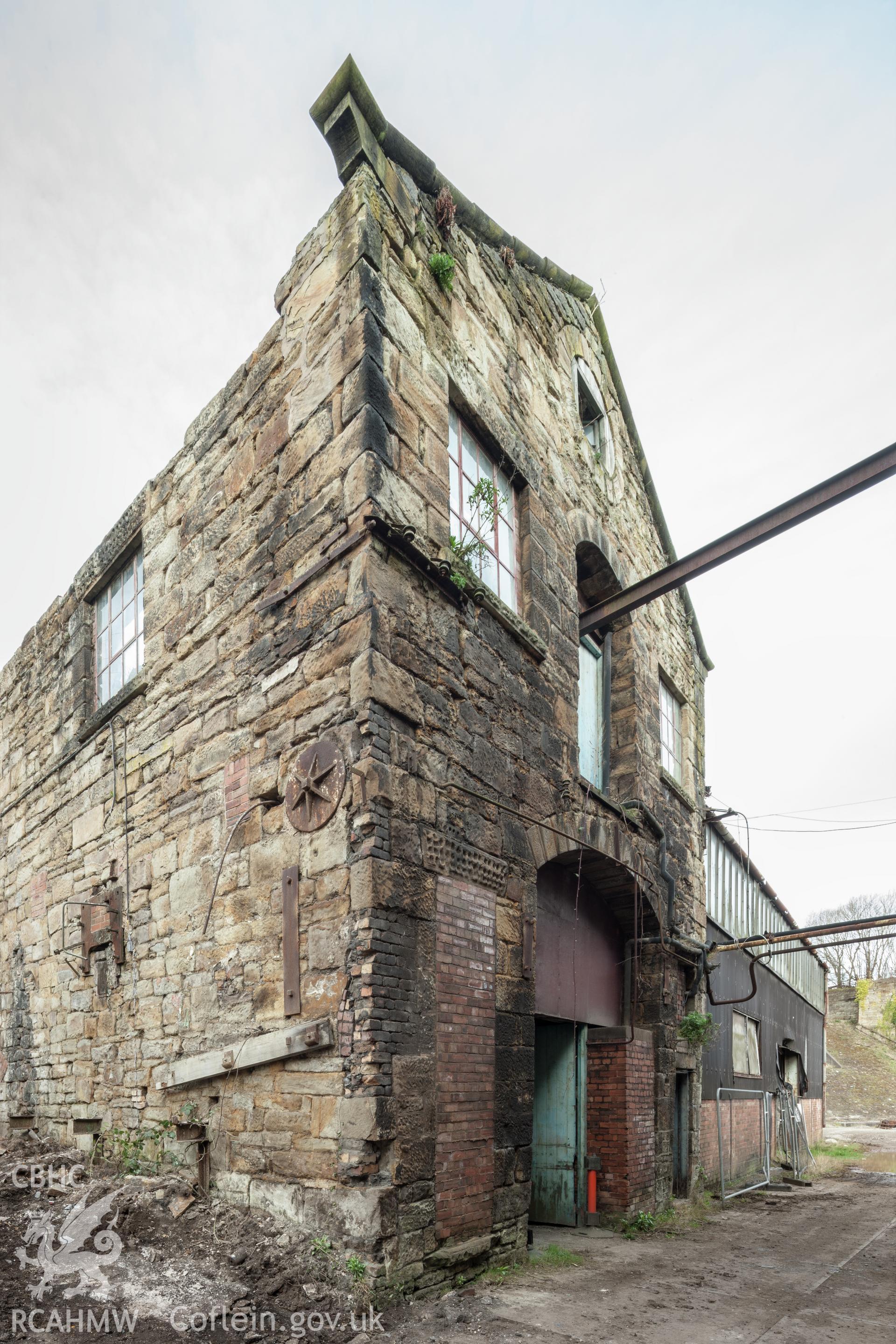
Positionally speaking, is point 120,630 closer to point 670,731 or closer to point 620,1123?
point 620,1123

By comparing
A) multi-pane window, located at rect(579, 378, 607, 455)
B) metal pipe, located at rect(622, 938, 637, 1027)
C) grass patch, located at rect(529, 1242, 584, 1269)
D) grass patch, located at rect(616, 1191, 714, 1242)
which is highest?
multi-pane window, located at rect(579, 378, 607, 455)

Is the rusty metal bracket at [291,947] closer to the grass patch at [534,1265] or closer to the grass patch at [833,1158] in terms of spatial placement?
the grass patch at [534,1265]

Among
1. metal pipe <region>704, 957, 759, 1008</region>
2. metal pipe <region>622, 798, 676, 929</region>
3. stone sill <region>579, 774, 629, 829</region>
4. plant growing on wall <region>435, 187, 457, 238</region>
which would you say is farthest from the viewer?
metal pipe <region>704, 957, 759, 1008</region>

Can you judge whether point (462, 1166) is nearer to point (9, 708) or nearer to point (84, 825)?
point (84, 825)

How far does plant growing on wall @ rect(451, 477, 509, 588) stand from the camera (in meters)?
6.15

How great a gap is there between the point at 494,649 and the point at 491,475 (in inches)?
64.8

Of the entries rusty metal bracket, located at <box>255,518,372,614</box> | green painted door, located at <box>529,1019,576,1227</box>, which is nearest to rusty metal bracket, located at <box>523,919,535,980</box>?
green painted door, located at <box>529,1019,576,1227</box>

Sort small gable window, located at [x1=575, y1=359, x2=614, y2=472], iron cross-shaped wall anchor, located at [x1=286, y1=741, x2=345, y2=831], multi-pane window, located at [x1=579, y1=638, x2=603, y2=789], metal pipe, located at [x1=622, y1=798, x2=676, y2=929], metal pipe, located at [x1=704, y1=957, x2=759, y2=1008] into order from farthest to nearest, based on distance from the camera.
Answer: small gable window, located at [x1=575, y1=359, x2=614, y2=472] < metal pipe, located at [x1=704, y1=957, x2=759, y2=1008] < metal pipe, located at [x1=622, y1=798, x2=676, y2=929] < multi-pane window, located at [x1=579, y1=638, x2=603, y2=789] < iron cross-shaped wall anchor, located at [x1=286, y1=741, x2=345, y2=831]

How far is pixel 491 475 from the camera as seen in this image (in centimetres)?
729

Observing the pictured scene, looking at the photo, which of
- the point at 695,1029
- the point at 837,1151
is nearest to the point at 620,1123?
the point at 695,1029

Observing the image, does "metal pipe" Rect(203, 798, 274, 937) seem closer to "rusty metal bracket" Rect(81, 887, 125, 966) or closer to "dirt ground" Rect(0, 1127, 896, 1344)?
"rusty metal bracket" Rect(81, 887, 125, 966)

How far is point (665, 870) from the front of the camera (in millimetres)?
9508

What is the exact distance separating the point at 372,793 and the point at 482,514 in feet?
9.20

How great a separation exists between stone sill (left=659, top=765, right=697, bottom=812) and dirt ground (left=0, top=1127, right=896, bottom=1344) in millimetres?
4525
